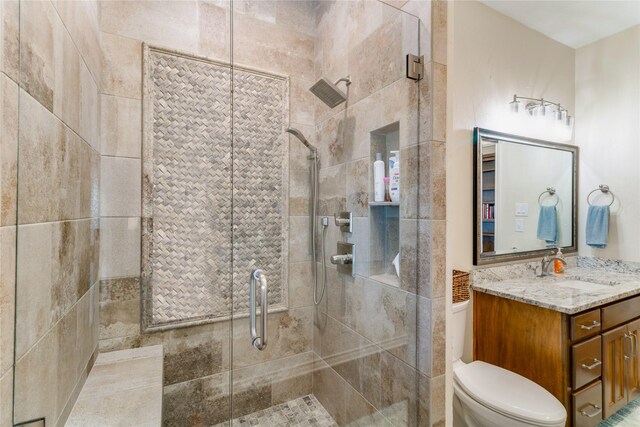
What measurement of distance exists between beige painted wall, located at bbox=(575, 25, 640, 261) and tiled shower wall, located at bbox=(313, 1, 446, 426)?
224 cm

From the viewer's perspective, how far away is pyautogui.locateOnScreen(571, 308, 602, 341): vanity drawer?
5.21 feet

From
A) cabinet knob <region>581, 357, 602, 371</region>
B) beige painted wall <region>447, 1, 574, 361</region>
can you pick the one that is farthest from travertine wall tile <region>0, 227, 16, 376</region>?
cabinet knob <region>581, 357, 602, 371</region>

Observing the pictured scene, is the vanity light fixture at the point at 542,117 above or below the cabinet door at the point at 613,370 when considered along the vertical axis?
above

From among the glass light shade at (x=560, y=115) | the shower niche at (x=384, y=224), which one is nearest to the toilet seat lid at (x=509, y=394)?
the shower niche at (x=384, y=224)

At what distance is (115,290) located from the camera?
4.67ft

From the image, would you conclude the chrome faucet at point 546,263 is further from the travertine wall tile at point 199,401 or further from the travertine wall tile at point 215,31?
the travertine wall tile at point 215,31

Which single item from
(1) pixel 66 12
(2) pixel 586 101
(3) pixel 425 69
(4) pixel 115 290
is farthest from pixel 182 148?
(2) pixel 586 101

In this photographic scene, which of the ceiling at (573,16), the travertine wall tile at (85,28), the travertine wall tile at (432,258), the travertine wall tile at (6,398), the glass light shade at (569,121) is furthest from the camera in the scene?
the glass light shade at (569,121)

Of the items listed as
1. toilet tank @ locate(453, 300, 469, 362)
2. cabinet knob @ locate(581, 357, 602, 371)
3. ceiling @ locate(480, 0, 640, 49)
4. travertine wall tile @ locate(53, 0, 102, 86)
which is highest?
ceiling @ locate(480, 0, 640, 49)

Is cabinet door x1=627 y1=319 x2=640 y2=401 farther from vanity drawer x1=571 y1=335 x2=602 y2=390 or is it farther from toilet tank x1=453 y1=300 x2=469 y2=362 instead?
toilet tank x1=453 y1=300 x2=469 y2=362

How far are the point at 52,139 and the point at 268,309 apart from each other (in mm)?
993

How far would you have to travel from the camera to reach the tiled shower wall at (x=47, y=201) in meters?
0.62

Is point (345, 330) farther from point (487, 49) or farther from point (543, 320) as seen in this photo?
point (487, 49)

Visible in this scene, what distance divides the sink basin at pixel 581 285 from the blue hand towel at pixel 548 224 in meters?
0.38
